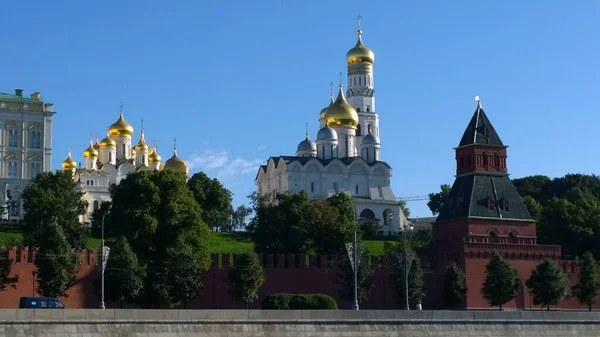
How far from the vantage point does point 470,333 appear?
52.3 metres

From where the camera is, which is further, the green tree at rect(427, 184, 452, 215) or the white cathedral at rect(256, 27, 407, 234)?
the green tree at rect(427, 184, 452, 215)

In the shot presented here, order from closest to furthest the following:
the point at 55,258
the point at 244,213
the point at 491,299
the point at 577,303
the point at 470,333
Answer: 1. the point at 470,333
2. the point at 55,258
3. the point at 491,299
4. the point at 577,303
5. the point at 244,213

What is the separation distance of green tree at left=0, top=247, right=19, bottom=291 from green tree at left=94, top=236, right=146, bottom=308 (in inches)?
170

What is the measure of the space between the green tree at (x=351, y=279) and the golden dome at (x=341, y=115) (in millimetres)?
49574

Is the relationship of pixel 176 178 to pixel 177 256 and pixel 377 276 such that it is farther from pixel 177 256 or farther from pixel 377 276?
pixel 377 276

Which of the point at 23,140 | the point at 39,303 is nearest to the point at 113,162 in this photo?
the point at 23,140

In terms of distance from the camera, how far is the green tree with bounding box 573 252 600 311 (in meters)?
70.6

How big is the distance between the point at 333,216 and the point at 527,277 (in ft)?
43.0

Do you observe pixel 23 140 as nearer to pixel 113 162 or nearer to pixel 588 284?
pixel 113 162

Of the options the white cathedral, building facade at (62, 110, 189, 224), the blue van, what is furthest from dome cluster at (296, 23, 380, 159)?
the blue van

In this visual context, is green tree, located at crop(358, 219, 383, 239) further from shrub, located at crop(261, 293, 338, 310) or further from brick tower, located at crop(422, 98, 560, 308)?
shrub, located at crop(261, 293, 338, 310)

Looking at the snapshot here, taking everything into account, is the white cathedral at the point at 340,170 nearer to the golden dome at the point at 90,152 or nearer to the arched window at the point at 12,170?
the golden dome at the point at 90,152

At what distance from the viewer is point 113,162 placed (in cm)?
11881

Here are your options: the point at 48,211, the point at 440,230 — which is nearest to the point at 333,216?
the point at 440,230
